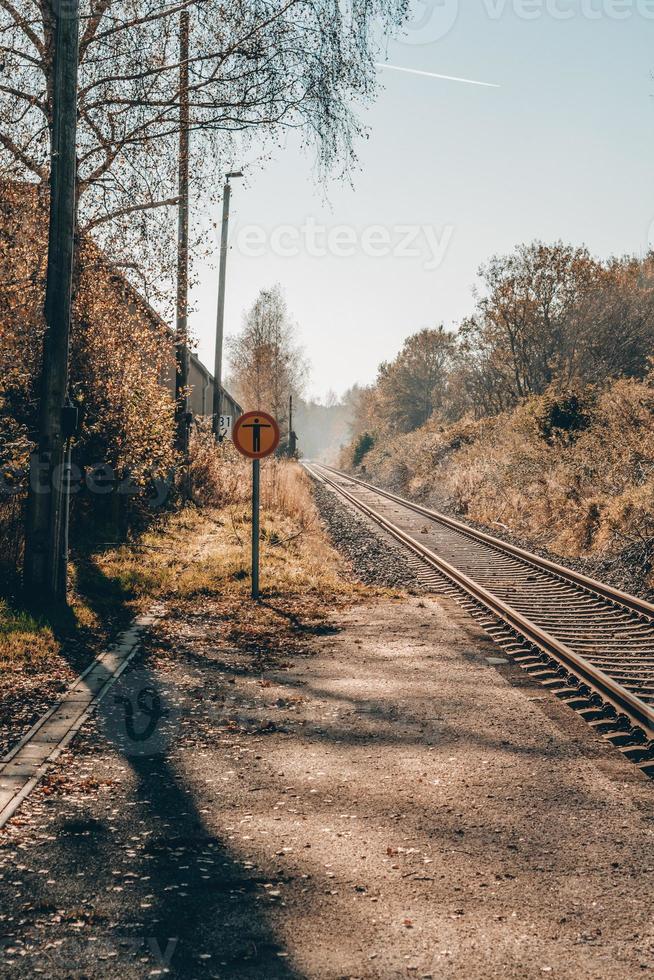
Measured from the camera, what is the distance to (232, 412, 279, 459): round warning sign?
10.5m

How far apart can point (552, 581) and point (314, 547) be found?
4.82 m

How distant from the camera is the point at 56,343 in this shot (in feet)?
29.6

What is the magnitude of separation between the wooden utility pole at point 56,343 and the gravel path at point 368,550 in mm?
5212

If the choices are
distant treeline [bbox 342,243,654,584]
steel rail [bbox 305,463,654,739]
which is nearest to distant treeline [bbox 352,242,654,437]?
distant treeline [bbox 342,243,654,584]

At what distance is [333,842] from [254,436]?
706 cm

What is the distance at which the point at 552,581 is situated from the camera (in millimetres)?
12484

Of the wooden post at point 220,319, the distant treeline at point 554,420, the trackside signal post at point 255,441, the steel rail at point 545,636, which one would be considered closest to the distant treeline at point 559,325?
the distant treeline at point 554,420

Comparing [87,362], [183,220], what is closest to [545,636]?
[87,362]

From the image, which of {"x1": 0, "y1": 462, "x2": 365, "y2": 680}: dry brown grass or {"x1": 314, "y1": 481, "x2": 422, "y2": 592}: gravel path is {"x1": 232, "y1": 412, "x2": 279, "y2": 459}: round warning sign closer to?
{"x1": 0, "y1": 462, "x2": 365, "y2": 680}: dry brown grass

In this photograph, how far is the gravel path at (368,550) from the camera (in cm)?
1308

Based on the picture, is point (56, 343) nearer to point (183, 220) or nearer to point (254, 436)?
point (254, 436)

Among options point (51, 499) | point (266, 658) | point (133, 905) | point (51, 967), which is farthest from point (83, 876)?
point (51, 499)

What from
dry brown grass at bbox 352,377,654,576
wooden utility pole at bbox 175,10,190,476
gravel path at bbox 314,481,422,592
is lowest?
gravel path at bbox 314,481,422,592

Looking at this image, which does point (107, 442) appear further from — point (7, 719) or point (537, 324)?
point (537, 324)
